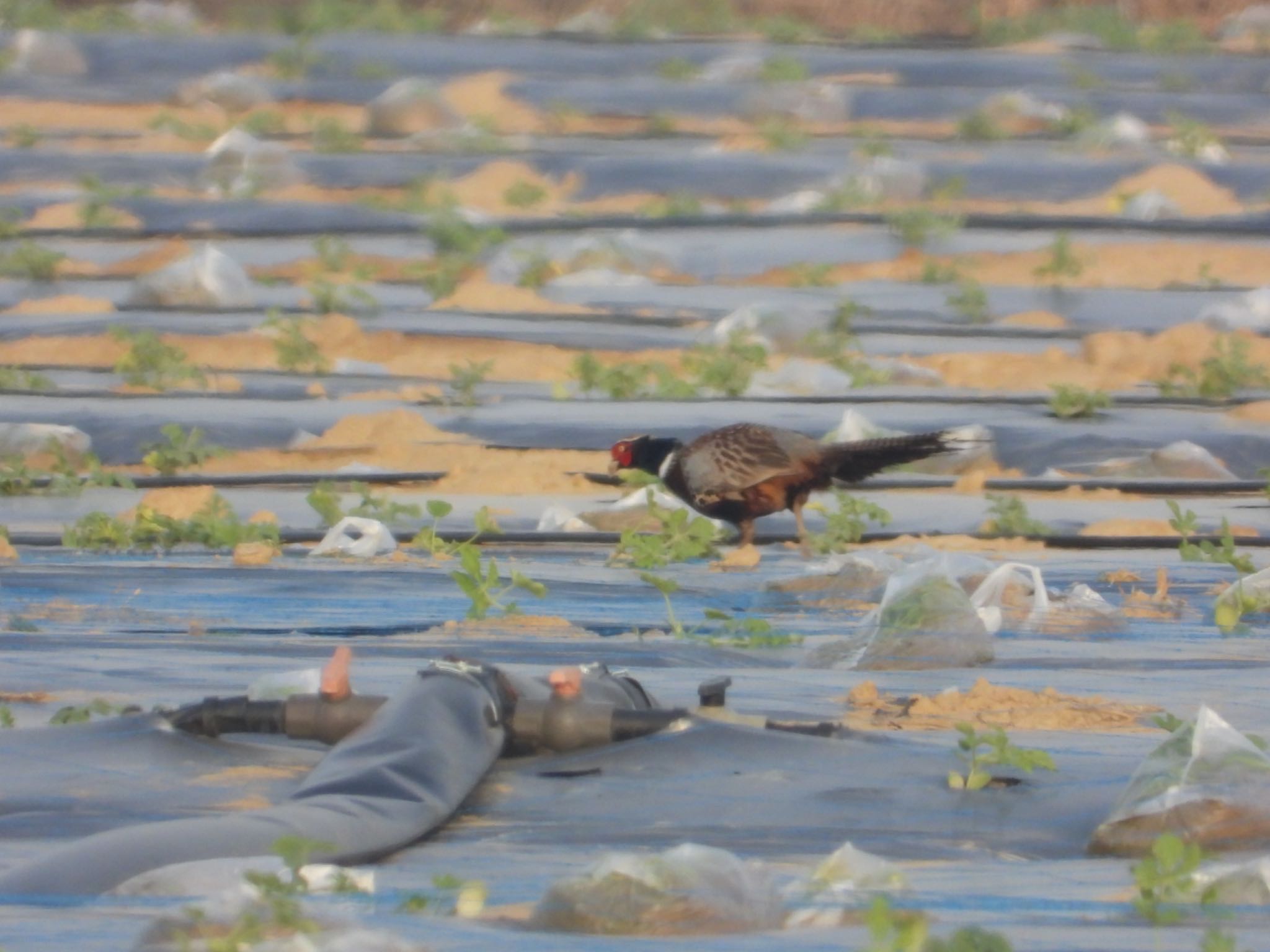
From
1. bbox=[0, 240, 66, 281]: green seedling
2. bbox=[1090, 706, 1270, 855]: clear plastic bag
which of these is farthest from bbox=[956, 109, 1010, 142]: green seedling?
bbox=[1090, 706, 1270, 855]: clear plastic bag

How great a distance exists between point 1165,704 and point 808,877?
1438mm

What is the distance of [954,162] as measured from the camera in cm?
1172

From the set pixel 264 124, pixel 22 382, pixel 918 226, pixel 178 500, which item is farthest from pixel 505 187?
pixel 178 500

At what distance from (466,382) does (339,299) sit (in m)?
1.93

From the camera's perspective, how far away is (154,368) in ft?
27.7

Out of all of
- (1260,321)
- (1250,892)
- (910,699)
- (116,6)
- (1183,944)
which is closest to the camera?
(1183,944)

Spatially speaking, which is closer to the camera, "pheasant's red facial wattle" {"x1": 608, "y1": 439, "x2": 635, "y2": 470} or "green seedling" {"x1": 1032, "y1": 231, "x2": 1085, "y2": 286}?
"pheasant's red facial wattle" {"x1": 608, "y1": 439, "x2": 635, "y2": 470}

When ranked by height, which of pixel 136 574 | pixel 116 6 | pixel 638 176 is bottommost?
pixel 136 574

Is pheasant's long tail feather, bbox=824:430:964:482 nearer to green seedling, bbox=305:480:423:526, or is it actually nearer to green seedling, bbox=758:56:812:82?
green seedling, bbox=305:480:423:526

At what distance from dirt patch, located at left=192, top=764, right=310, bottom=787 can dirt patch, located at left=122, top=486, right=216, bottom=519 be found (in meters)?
3.29

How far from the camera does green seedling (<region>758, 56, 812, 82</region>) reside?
13.2 metres

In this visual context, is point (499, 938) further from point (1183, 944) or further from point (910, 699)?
point (910, 699)

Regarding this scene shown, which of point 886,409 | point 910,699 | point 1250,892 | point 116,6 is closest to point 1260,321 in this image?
point 886,409

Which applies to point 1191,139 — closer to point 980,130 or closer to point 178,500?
point 980,130
